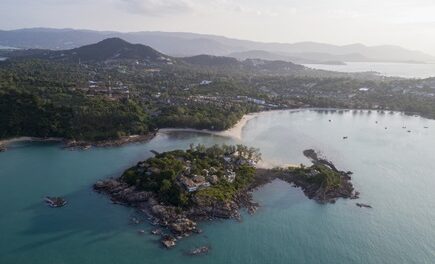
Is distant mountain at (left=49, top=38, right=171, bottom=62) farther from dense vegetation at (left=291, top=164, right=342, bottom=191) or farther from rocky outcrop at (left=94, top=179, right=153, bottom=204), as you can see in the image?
rocky outcrop at (left=94, top=179, right=153, bottom=204)

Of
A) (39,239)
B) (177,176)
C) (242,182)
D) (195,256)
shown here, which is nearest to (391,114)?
(242,182)

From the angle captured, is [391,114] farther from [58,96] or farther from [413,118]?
[58,96]

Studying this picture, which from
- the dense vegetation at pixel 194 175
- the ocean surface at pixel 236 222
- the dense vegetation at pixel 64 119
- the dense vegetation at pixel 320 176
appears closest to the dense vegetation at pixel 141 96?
the dense vegetation at pixel 64 119

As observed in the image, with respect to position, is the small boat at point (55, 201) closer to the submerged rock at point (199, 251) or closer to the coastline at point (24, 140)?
the submerged rock at point (199, 251)

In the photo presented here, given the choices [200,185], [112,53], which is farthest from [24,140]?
[112,53]

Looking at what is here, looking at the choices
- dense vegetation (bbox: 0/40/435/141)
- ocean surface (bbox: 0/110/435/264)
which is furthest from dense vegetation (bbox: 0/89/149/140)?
ocean surface (bbox: 0/110/435/264)
